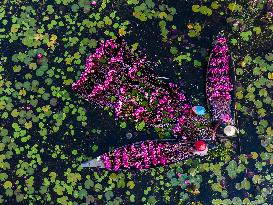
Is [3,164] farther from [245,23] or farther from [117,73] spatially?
[245,23]

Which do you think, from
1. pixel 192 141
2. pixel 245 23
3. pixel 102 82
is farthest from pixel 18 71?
pixel 245 23

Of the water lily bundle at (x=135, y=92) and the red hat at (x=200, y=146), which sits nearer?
the red hat at (x=200, y=146)

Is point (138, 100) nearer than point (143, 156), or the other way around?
point (143, 156)

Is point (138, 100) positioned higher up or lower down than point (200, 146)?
higher up

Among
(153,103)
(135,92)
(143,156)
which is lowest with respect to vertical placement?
(143,156)

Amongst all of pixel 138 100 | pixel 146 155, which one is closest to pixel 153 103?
pixel 138 100

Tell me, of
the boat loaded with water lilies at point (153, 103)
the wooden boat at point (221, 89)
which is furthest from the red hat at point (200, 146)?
the wooden boat at point (221, 89)

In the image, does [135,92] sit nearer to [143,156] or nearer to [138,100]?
[138,100]

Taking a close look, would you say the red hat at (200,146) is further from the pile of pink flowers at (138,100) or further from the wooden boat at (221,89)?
the wooden boat at (221,89)
